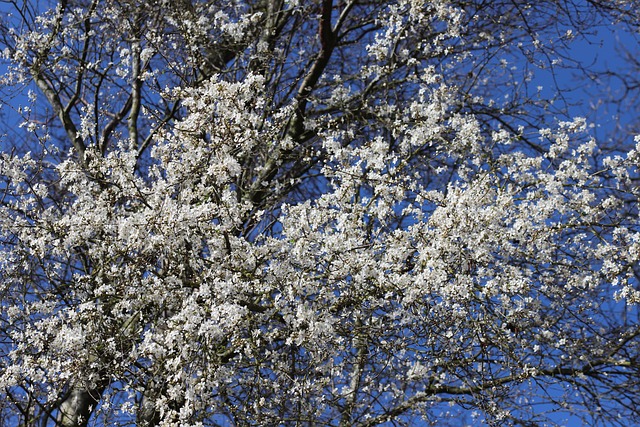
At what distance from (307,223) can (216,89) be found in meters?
1.16

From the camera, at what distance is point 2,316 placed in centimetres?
581

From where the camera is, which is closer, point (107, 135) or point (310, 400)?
A: point (310, 400)

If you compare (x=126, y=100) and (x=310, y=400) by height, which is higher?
(x=126, y=100)

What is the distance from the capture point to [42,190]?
570 centimetres

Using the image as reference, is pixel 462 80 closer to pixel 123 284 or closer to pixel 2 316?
pixel 123 284

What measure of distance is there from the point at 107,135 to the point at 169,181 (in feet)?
11.5

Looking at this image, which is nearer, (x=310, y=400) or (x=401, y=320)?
(x=401, y=320)

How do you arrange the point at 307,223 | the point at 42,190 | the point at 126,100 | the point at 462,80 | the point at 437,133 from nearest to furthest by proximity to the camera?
the point at 307,223
the point at 42,190
the point at 437,133
the point at 462,80
the point at 126,100

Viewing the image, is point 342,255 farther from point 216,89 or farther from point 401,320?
point 216,89

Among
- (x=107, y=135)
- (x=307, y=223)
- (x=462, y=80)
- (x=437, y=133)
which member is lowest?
(x=307, y=223)

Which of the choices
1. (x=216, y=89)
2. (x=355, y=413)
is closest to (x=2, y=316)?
(x=216, y=89)

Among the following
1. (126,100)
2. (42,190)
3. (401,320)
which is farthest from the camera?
(126,100)

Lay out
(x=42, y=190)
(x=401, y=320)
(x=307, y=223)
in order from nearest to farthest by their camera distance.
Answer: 1. (x=401, y=320)
2. (x=307, y=223)
3. (x=42, y=190)

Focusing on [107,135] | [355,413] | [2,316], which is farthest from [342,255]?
[107,135]
